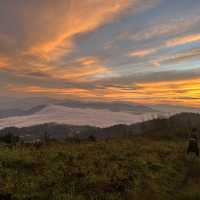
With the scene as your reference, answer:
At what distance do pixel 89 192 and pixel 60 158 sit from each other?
17.8ft

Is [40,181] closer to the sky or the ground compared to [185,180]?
closer to the sky

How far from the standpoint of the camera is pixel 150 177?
13078 millimetres

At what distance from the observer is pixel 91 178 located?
37.2 ft

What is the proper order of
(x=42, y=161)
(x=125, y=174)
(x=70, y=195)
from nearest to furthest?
(x=70, y=195) < (x=125, y=174) < (x=42, y=161)

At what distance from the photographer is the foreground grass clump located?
955cm

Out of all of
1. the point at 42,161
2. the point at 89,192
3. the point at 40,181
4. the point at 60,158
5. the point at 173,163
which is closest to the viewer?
the point at 89,192

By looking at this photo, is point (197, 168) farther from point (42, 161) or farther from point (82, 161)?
point (42, 161)

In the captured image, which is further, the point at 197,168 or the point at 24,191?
the point at 197,168

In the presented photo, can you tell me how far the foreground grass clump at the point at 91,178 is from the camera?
9.55 metres

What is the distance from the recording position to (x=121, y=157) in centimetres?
1664

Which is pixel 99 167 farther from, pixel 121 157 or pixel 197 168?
pixel 197 168

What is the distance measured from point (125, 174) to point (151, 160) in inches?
182

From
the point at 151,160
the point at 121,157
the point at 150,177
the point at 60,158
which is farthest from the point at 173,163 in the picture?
the point at 60,158

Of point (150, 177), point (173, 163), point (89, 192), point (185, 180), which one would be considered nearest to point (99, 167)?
point (150, 177)
